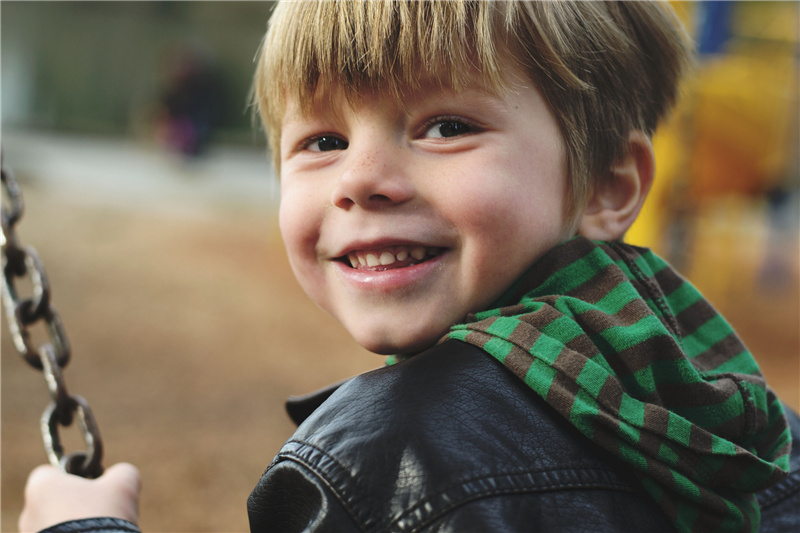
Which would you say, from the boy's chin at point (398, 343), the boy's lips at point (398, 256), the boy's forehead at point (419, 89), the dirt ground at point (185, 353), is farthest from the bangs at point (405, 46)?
the dirt ground at point (185, 353)

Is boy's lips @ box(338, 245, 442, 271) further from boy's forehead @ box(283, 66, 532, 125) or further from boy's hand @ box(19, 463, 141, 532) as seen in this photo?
boy's hand @ box(19, 463, 141, 532)

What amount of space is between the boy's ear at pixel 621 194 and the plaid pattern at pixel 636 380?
0.10 metres

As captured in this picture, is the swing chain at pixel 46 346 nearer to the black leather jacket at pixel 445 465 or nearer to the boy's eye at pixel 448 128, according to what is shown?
the black leather jacket at pixel 445 465

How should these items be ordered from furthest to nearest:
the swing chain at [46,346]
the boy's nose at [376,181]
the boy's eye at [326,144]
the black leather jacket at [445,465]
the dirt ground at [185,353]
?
the dirt ground at [185,353], the swing chain at [46,346], the boy's eye at [326,144], the boy's nose at [376,181], the black leather jacket at [445,465]

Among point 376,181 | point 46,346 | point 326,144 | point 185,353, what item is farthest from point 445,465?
point 185,353

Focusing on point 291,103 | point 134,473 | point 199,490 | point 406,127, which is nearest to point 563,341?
point 406,127

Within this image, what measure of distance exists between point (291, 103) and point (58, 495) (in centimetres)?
68

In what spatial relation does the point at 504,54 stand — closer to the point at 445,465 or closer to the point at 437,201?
the point at 437,201

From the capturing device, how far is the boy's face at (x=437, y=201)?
0.90 metres

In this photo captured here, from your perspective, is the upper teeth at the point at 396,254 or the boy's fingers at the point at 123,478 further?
the boy's fingers at the point at 123,478

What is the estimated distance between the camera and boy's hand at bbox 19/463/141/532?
1062 mm

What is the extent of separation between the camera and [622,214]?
1.07 metres

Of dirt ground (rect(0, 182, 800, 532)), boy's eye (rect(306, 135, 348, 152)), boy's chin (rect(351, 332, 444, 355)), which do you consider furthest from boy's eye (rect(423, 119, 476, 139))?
dirt ground (rect(0, 182, 800, 532))

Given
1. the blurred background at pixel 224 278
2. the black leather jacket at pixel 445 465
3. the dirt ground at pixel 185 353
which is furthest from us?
the blurred background at pixel 224 278
